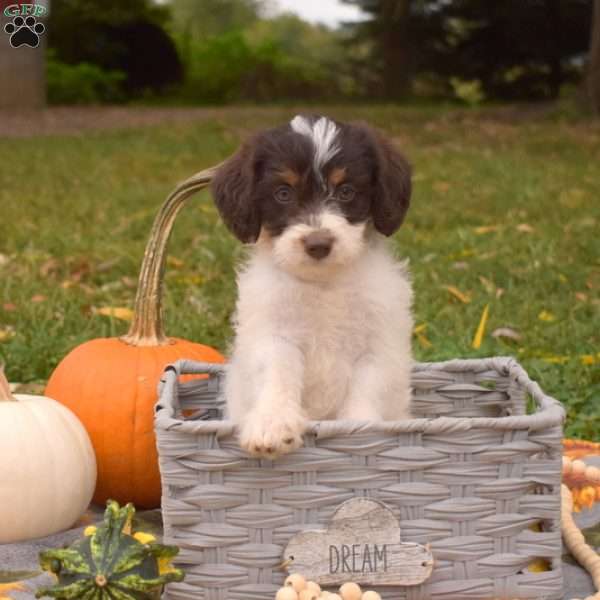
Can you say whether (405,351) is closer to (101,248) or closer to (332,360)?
(332,360)

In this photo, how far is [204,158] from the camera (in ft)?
45.3

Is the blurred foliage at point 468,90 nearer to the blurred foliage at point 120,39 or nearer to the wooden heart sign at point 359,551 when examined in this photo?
the blurred foliage at point 120,39

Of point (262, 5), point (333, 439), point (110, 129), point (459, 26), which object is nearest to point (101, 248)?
point (333, 439)

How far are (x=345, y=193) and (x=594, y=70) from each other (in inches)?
620

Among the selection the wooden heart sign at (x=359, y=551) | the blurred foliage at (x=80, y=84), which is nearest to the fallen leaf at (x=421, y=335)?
the wooden heart sign at (x=359, y=551)

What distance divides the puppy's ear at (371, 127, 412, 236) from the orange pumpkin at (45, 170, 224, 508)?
72cm

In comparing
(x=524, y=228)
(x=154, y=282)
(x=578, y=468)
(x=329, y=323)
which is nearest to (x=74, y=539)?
(x=154, y=282)

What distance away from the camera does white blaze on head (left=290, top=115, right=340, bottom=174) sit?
10.9ft

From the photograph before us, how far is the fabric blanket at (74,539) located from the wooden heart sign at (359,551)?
0.53 metres

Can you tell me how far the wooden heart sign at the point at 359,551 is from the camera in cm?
297

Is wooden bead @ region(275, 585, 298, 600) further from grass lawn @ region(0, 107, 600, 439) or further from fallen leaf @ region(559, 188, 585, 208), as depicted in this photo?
fallen leaf @ region(559, 188, 585, 208)

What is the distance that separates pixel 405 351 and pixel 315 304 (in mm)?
356

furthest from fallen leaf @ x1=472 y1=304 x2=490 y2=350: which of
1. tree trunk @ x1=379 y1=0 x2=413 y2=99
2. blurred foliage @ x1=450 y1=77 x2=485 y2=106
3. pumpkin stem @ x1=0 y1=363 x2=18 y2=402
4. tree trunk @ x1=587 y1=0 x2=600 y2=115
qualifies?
tree trunk @ x1=379 y1=0 x2=413 y2=99

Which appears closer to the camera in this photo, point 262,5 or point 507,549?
point 507,549
